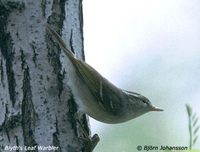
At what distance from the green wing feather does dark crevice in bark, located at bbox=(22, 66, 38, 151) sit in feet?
0.74

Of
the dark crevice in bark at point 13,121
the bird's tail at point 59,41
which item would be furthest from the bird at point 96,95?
the dark crevice in bark at point 13,121

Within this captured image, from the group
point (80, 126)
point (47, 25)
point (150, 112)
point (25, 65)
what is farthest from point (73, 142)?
point (150, 112)

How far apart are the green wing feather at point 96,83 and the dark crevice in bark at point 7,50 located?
210 mm

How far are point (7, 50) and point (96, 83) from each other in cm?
58

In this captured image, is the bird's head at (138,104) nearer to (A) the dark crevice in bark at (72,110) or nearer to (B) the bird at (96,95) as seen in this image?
(B) the bird at (96,95)

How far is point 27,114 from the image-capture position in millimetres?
2170

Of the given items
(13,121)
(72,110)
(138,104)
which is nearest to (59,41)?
(72,110)

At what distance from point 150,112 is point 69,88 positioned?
3.18 ft

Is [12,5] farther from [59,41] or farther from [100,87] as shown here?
[100,87]

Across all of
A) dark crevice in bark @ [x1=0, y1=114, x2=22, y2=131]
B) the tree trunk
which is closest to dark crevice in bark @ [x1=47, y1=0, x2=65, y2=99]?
the tree trunk

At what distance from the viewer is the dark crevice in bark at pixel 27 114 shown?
2.13 metres

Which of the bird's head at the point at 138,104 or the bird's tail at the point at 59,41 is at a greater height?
the bird's tail at the point at 59,41

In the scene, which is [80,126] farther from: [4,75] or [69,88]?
[4,75]

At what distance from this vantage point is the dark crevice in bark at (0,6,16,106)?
2205 mm
